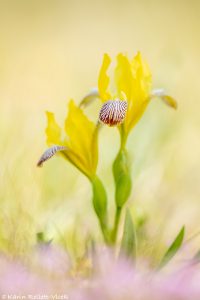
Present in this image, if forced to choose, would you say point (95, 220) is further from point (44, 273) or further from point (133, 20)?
point (133, 20)

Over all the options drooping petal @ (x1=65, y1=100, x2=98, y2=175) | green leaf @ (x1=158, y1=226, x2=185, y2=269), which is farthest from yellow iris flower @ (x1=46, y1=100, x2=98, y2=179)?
green leaf @ (x1=158, y1=226, x2=185, y2=269)

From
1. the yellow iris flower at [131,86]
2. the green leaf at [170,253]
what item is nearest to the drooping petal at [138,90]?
the yellow iris flower at [131,86]

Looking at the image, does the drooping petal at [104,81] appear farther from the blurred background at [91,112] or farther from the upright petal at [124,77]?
the blurred background at [91,112]

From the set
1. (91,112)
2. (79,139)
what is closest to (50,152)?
(79,139)

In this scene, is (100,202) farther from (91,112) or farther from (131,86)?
(91,112)

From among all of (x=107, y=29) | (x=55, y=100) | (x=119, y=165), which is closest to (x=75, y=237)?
(x=119, y=165)
